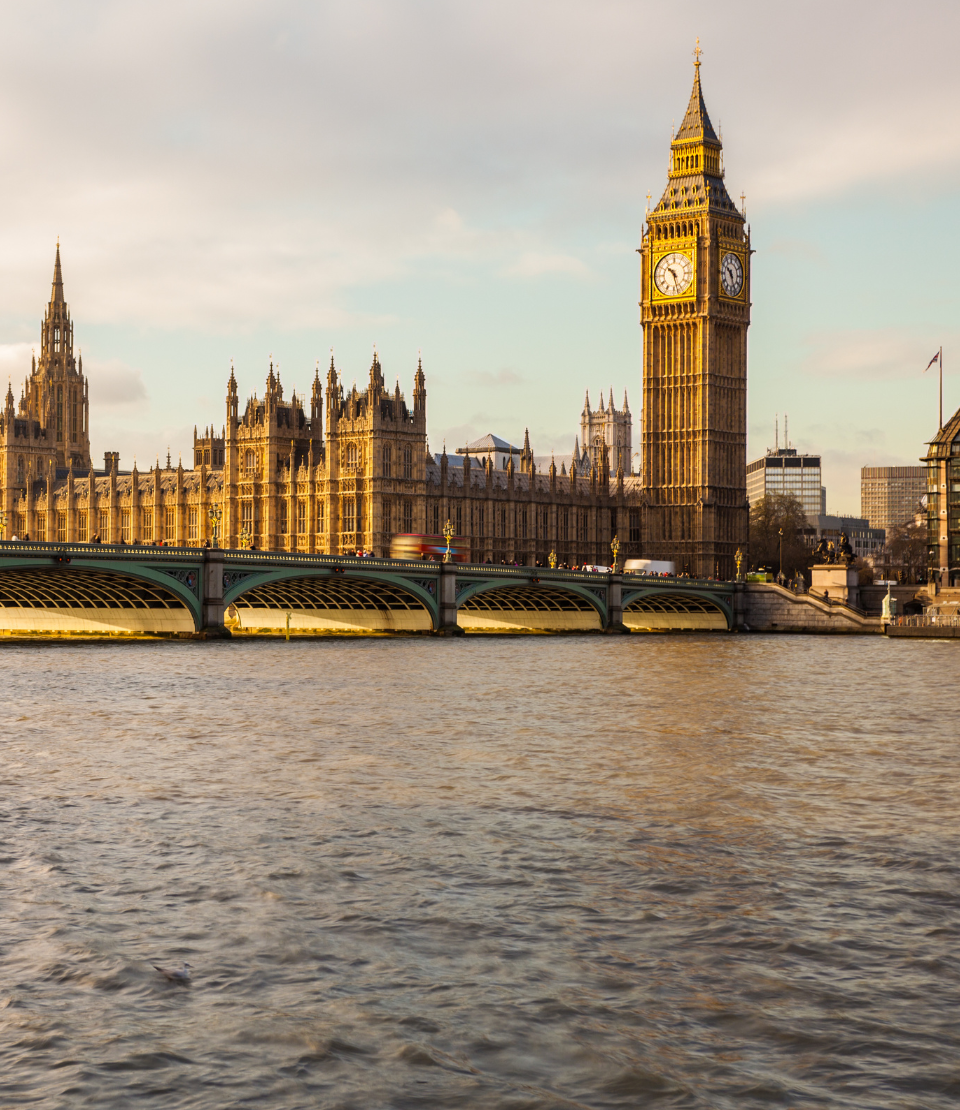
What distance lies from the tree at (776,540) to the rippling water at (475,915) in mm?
114650

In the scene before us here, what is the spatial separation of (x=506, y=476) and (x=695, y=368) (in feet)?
71.6

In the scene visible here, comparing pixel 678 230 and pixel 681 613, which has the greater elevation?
pixel 678 230

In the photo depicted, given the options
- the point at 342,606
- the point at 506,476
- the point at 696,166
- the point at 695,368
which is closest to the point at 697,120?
the point at 696,166

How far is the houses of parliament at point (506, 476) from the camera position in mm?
114312

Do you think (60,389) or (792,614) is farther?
(60,389)

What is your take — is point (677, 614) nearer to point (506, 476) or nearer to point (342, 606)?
point (506, 476)

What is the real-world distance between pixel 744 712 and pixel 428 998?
2860 cm

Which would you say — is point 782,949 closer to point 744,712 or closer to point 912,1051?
point 912,1051

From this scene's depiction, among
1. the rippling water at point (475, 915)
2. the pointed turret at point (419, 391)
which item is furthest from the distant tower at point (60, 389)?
the rippling water at point (475, 915)

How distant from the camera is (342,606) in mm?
84500

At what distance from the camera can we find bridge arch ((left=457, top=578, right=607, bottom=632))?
91.8m

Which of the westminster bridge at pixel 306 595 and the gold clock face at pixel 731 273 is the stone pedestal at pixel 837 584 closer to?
the westminster bridge at pixel 306 595

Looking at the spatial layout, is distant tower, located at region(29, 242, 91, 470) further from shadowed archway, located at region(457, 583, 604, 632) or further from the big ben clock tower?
shadowed archway, located at region(457, 583, 604, 632)

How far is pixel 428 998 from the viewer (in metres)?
13.0
